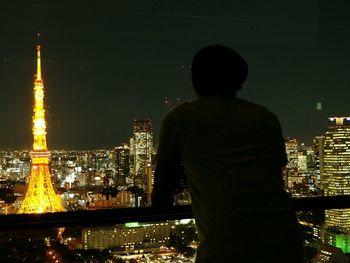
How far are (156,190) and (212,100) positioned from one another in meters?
0.23

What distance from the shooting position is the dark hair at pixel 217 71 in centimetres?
83

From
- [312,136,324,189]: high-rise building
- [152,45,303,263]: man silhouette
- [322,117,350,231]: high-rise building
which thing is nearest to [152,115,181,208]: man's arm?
[152,45,303,263]: man silhouette

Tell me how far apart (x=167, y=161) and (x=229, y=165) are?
134mm

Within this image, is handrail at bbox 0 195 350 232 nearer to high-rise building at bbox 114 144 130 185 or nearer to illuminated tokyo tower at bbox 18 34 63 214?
high-rise building at bbox 114 144 130 185

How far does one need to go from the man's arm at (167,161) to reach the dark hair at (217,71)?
10cm

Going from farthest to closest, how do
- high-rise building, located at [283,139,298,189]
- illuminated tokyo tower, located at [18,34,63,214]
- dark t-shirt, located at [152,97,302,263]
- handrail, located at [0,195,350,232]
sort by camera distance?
illuminated tokyo tower, located at [18,34,63,214]
handrail, located at [0,195,350,232]
high-rise building, located at [283,139,298,189]
dark t-shirt, located at [152,97,302,263]

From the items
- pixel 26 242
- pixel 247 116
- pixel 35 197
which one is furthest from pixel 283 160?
pixel 35 197

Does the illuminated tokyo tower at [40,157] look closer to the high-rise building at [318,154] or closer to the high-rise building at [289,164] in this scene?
the high-rise building at [318,154]

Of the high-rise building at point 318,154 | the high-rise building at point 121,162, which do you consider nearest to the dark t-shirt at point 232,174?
the high-rise building at point 318,154

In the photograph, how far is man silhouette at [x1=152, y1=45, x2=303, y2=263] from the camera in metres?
0.73

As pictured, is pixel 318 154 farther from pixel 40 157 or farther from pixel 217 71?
pixel 40 157

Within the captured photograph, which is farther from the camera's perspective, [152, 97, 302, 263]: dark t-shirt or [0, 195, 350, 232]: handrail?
[0, 195, 350, 232]: handrail

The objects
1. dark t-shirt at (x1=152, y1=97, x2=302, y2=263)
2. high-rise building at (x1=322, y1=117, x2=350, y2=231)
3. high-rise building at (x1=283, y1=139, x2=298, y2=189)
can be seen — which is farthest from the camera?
high-rise building at (x1=322, y1=117, x2=350, y2=231)

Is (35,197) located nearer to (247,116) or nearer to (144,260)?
(144,260)
